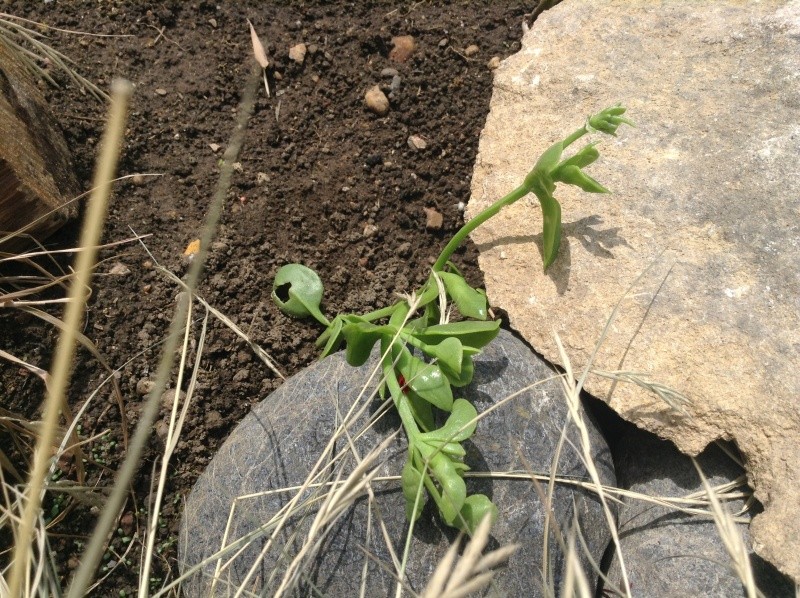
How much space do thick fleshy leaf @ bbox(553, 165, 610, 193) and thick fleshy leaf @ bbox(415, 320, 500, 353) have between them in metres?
0.39

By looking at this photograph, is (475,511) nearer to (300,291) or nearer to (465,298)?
(465,298)

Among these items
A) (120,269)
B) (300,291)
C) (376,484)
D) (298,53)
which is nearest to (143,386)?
(120,269)

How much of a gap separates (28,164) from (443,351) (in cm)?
127

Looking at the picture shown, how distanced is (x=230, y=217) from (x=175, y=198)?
0.19 m

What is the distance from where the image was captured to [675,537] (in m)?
1.68

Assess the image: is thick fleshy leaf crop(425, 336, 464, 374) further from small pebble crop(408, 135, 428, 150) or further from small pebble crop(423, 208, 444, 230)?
small pebble crop(408, 135, 428, 150)

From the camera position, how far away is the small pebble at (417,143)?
2400 millimetres

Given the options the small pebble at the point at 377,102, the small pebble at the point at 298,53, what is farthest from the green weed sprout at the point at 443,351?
the small pebble at the point at 298,53

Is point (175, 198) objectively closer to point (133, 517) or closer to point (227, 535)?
point (133, 517)

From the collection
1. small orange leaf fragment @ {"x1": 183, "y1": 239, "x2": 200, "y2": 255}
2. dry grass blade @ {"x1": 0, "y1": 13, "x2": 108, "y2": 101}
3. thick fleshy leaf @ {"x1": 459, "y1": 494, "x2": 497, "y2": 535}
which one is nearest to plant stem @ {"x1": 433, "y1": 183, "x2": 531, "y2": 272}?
thick fleshy leaf @ {"x1": 459, "y1": 494, "x2": 497, "y2": 535}

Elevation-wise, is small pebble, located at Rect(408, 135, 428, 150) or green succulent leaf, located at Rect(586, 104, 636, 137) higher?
green succulent leaf, located at Rect(586, 104, 636, 137)

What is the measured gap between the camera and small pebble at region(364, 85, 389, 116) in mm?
2455

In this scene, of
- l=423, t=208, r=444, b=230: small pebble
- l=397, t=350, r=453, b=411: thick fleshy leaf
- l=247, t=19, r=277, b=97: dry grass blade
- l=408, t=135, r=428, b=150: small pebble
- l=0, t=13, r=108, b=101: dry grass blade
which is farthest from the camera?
l=247, t=19, r=277, b=97: dry grass blade

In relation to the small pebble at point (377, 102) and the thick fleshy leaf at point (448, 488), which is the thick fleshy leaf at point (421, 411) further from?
the small pebble at point (377, 102)
